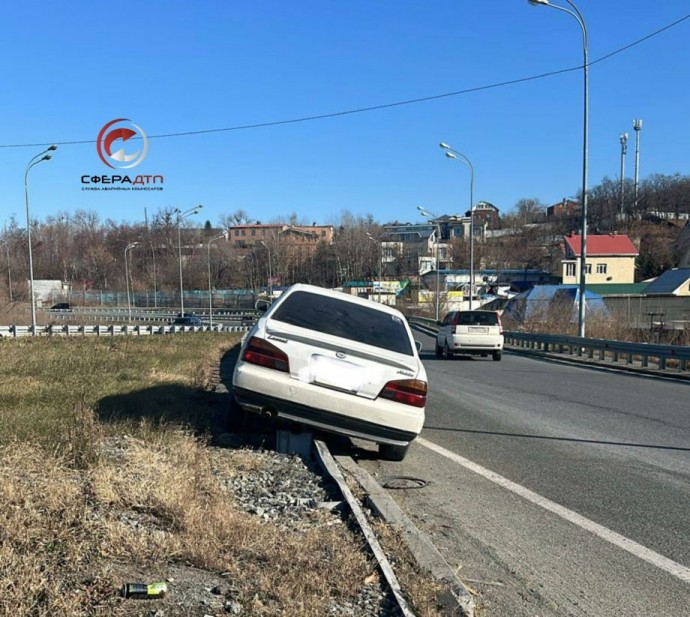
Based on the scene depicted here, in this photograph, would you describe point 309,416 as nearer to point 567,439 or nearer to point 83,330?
point 567,439

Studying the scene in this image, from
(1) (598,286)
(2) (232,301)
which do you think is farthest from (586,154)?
(2) (232,301)

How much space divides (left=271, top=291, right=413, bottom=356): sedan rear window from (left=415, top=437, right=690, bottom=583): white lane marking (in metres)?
1.51

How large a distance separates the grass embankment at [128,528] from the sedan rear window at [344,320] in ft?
5.12

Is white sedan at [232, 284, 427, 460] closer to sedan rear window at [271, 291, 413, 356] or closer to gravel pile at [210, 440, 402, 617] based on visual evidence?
sedan rear window at [271, 291, 413, 356]

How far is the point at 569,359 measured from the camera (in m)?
23.5

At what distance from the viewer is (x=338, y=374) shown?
6.36 meters

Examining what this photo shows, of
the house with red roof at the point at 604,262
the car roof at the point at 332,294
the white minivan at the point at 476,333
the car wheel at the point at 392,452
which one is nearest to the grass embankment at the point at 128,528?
the car wheel at the point at 392,452

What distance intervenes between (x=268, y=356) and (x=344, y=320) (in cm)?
112

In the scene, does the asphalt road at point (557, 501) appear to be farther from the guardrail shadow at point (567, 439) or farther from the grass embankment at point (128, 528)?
the grass embankment at point (128, 528)

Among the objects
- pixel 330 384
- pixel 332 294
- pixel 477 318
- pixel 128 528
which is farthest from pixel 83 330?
pixel 128 528

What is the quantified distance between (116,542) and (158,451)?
2.31 meters

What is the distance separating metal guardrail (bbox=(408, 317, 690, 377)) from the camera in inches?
730

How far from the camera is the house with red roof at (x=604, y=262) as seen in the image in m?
87.4

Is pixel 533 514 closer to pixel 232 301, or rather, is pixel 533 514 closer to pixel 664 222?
pixel 232 301
